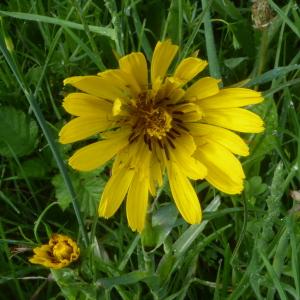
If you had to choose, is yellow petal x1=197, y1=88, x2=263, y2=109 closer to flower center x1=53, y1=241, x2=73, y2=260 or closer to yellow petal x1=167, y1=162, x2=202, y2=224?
yellow petal x1=167, y1=162, x2=202, y2=224

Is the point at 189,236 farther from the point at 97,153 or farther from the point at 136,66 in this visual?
the point at 136,66

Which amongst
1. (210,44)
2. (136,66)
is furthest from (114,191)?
(210,44)

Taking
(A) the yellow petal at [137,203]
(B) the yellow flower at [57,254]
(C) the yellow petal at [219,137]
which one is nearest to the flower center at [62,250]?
(B) the yellow flower at [57,254]

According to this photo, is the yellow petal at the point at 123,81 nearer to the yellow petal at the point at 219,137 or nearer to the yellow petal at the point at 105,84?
the yellow petal at the point at 105,84

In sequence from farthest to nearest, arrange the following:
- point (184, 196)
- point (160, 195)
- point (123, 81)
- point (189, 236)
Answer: point (160, 195) → point (189, 236) → point (184, 196) → point (123, 81)

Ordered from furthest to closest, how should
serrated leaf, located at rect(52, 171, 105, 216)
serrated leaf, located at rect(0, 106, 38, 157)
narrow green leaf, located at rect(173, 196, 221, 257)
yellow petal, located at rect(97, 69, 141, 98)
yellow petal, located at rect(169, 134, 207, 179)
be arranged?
serrated leaf, located at rect(0, 106, 38, 157) < serrated leaf, located at rect(52, 171, 105, 216) < narrow green leaf, located at rect(173, 196, 221, 257) < yellow petal, located at rect(169, 134, 207, 179) < yellow petal, located at rect(97, 69, 141, 98)

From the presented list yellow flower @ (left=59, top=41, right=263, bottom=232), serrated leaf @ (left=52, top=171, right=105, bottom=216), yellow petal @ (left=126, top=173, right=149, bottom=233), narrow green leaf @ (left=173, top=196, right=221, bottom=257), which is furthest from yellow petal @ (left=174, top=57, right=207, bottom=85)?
serrated leaf @ (left=52, top=171, right=105, bottom=216)

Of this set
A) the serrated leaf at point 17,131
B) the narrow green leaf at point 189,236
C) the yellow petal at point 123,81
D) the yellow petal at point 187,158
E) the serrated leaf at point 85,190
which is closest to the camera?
the yellow petal at point 123,81
